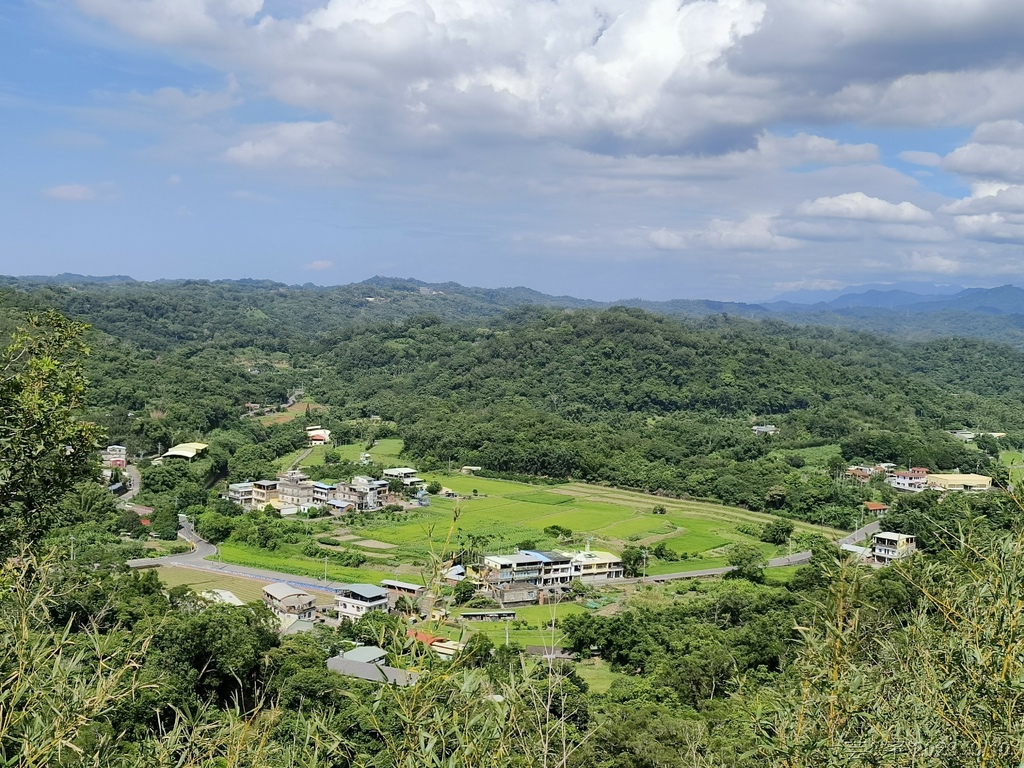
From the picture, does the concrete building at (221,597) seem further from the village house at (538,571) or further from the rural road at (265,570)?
the village house at (538,571)

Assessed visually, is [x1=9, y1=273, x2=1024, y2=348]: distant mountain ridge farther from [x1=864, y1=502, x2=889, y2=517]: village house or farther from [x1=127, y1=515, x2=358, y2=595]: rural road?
[x1=864, y1=502, x2=889, y2=517]: village house

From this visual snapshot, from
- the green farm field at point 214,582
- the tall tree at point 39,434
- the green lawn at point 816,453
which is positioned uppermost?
the tall tree at point 39,434

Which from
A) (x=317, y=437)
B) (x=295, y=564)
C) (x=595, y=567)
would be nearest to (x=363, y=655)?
(x=295, y=564)

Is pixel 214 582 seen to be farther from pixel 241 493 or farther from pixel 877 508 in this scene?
pixel 877 508

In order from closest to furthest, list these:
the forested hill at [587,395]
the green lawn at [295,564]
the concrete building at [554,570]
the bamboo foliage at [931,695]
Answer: the bamboo foliage at [931,695] < the green lawn at [295,564] < the concrete building at [554,570] < the forested hill at [587,395]

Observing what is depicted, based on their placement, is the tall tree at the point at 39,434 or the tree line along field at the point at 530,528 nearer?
the tall tree at the point at 39,434

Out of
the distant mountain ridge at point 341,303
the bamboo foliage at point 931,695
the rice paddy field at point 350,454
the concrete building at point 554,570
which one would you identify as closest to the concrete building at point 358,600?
the concrete building at point 554,570
